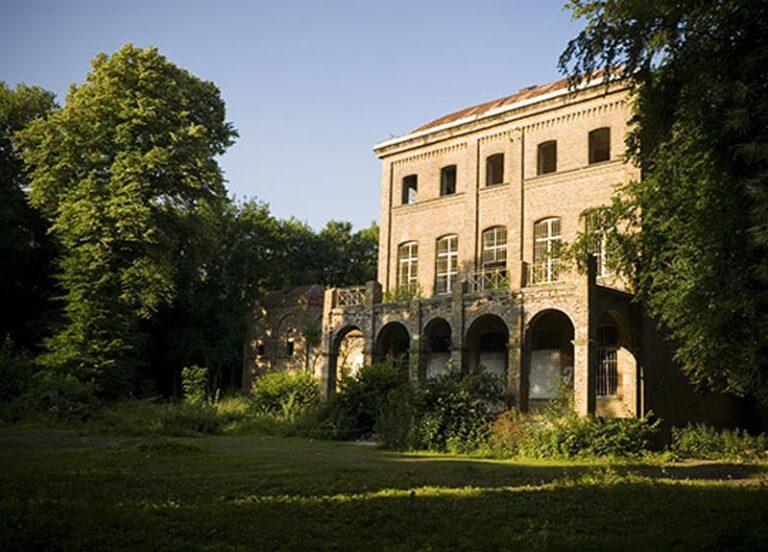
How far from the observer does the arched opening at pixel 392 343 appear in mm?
26575

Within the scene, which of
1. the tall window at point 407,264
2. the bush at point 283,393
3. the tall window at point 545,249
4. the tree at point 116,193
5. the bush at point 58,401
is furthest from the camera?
the tall window at point 407,264

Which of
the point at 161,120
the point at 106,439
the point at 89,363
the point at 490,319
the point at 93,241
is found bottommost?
the point at 106,439

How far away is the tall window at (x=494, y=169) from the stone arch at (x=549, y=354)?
244 inches

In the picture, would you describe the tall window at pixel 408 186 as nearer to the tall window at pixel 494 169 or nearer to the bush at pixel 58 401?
the tall window at pixel 494 169

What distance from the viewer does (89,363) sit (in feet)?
94.8

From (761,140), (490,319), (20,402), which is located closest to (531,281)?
(490,319)

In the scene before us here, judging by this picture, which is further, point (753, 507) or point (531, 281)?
point (531, 281)

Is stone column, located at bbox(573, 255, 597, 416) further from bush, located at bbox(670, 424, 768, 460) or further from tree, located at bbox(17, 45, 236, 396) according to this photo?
tree, located at bbox(17, 45, 236, 396)

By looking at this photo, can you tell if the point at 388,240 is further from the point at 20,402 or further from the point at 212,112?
the point at 20,402

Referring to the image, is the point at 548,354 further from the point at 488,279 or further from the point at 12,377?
the point at 12,377

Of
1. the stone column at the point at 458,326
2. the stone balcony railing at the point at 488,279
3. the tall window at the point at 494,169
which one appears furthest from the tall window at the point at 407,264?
the stone column at the point at 458,326

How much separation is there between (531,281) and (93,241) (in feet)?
56.8

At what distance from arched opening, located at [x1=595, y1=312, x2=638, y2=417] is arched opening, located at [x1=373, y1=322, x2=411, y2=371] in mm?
6234

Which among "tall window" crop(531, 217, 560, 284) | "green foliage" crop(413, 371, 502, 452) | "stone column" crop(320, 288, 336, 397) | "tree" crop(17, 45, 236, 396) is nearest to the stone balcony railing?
"tall window" crop(531, 217, 560, 284)
